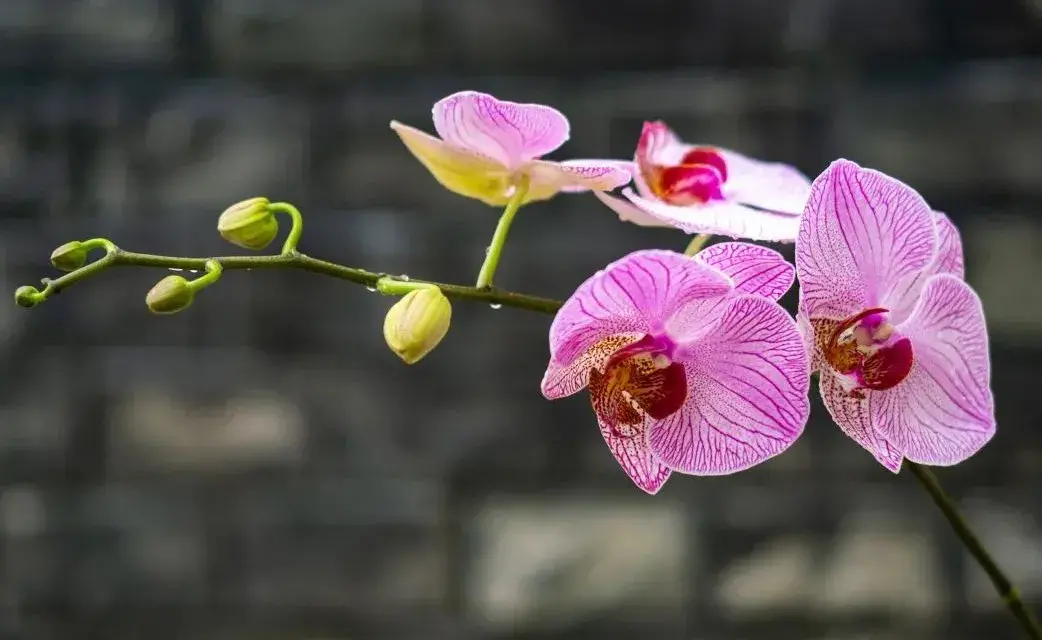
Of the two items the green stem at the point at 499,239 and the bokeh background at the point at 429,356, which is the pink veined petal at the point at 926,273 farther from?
the bokeh background at the point at 429,356

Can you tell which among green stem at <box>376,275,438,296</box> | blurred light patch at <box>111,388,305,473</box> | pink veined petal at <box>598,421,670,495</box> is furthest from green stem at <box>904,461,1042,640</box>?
blurred light patch at <box>111,388,305,473</box>

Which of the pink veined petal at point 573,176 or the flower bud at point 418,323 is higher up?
the pink veined petal at point 573,176

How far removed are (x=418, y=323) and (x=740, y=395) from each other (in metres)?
0.12

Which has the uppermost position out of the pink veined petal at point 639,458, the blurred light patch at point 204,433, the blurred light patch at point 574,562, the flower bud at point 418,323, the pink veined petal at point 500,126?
the pink veined petal at point 500,126

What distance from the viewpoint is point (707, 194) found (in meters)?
0.35

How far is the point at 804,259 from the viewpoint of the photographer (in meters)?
0.27

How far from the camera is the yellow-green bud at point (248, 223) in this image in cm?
31

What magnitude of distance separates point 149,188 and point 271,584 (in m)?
0.43

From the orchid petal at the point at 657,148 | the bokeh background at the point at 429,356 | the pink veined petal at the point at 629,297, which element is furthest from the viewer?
the bokeh background at the point at 429,356

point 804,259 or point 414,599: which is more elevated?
point 804,259

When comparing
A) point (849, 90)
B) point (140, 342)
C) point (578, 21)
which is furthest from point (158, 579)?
point (849, 90)

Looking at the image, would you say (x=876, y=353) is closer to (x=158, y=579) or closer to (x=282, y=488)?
(x=282, y=488)

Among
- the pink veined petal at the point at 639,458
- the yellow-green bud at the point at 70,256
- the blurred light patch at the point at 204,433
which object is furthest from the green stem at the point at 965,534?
the blurred light patch at the point at 204,433

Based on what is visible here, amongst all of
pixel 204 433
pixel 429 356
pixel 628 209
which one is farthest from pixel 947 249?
pixel 204 433
